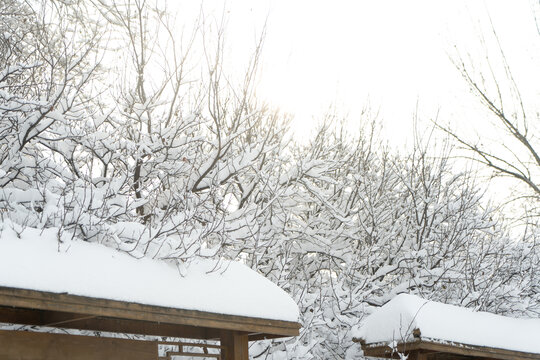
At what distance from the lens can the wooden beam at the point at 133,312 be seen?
3297 millimetres

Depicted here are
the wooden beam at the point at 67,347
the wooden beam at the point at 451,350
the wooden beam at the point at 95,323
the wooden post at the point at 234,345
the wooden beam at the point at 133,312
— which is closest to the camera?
the wooden beam at the point at 133,312

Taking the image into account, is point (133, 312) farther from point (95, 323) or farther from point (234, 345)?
point (234, 345)

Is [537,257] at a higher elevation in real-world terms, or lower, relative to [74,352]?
higher

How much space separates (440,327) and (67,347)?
365 centimetres

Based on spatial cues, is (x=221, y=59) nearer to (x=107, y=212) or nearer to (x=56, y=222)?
(x=107, y=212)

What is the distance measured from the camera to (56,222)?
443 centimetres

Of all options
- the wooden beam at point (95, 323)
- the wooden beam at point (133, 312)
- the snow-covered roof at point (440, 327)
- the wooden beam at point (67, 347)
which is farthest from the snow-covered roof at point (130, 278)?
the snow-covered roof at point (440, 327)

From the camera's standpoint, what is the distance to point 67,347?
154 inches

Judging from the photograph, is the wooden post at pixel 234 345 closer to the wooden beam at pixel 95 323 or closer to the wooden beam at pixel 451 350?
the wooden beam at pixel 95 323

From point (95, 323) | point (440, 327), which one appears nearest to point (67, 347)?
point (95, 323)

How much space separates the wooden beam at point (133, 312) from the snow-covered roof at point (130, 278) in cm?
3

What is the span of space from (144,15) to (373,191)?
17.9ft

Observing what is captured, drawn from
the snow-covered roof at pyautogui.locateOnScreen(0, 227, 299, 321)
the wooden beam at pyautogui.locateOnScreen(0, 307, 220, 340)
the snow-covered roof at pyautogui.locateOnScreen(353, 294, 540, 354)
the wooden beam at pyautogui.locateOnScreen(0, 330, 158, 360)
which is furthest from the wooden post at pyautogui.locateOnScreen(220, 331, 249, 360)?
the snow-covered roof at pyautogui.locateOnScreen(353, 294, 540, 354)

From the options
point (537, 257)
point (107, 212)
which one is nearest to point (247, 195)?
point (107, 212)
